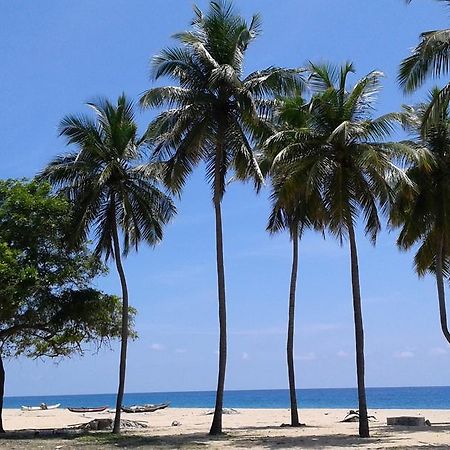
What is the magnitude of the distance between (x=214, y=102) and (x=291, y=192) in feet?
14.6

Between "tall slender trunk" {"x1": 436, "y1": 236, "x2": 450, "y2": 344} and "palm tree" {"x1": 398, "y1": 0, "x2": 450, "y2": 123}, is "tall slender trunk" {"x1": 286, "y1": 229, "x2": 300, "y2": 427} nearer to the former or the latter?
"tall slender trunk" {"x1": 436, "y1": 236, "x2": 450, "y2": 344}

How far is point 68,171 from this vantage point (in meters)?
29.4

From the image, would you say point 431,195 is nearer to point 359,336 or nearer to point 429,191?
point 429,191

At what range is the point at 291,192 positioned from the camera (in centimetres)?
2477

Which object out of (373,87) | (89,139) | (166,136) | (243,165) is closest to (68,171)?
(89,139)

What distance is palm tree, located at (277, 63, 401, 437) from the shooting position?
2419 centimetres

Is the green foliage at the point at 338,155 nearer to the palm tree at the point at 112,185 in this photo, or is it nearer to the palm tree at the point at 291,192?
the palm tree at the point at 291,192

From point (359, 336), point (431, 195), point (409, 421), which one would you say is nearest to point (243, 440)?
point (359, 336)

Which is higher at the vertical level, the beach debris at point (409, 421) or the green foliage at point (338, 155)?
the green foliage at point (338, 155)

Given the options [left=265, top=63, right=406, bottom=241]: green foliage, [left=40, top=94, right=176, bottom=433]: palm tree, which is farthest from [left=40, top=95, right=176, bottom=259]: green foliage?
[left=265, top=63, right=406, bottom=241]: green foliage

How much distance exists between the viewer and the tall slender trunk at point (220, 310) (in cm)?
2602

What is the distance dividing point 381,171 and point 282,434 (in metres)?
9.56

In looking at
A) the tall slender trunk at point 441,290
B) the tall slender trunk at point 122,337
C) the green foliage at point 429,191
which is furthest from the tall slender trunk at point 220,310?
the tall slender trunk at point 441,290

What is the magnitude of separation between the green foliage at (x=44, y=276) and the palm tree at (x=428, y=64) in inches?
549
